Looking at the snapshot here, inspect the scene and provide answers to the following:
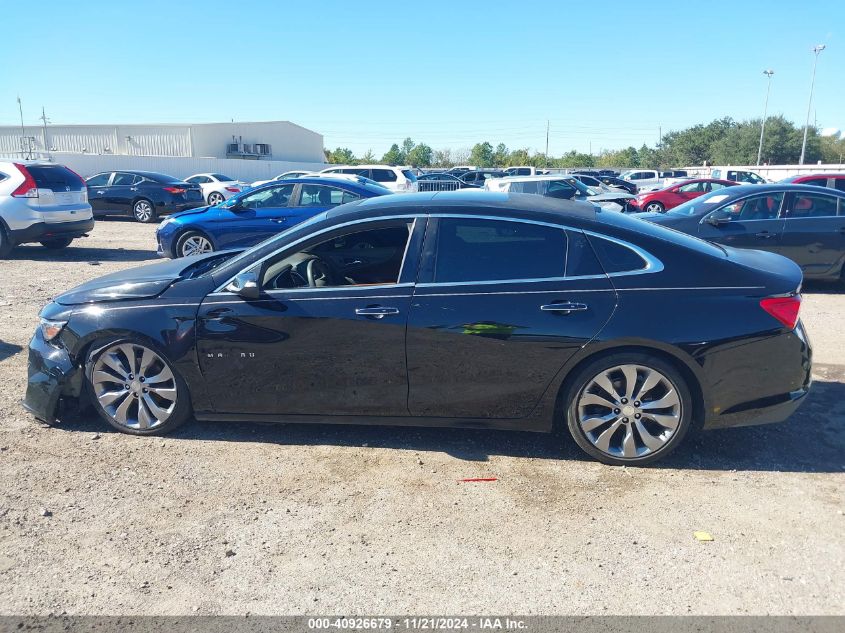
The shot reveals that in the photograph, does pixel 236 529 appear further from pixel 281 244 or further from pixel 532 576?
pixel 281 244

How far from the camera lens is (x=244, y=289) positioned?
165 inches

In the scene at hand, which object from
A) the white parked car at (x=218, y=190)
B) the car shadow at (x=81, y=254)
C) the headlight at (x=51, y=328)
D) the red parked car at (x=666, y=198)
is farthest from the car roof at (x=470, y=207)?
the white parked car at (x=218, y=190)

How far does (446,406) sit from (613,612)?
1.65 meters

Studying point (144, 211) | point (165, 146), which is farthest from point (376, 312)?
point (165, 146)

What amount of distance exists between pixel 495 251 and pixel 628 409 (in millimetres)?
1278

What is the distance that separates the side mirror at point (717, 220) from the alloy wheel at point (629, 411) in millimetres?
6476

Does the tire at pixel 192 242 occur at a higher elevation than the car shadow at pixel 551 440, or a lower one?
higher

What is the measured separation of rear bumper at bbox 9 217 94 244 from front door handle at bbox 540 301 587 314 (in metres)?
Answer: 11.3

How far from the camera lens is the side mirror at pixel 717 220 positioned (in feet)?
31.2

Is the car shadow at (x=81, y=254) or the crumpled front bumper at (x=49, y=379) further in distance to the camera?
the car shadow at (x=81, y=254)

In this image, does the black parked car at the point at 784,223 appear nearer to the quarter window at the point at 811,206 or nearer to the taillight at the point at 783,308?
the quarter window at the point at 811,206

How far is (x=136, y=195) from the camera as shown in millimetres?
19672

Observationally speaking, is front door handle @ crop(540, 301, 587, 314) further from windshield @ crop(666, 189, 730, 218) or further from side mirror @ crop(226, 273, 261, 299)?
windshield @ crop(666, 189, 730, 218)

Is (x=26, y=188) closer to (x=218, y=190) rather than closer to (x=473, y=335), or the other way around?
(x=473, y=335)
